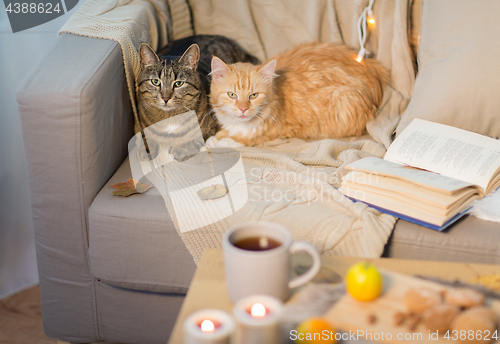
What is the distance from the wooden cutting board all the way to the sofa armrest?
32.9 inches

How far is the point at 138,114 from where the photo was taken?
60.0 inches

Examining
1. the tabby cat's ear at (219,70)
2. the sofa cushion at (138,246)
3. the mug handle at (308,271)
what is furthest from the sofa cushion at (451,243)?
the tabby cat's ear at (219,70)

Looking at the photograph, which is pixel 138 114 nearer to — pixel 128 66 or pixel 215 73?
pixel 128 66

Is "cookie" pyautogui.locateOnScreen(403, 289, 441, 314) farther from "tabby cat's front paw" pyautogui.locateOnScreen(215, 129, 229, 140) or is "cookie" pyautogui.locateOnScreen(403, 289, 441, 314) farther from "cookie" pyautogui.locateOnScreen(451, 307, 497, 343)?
"tabby cat's front paw" pyautogui.locateOnScreen(215, 129, 229, 140)

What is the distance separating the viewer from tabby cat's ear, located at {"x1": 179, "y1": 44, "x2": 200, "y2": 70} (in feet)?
4.91

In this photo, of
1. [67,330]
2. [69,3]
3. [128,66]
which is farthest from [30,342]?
[69,3]

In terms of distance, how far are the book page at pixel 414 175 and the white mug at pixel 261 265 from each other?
1.54 feet

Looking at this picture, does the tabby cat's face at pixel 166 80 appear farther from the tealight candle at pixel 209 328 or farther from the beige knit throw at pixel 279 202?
the tealight candle at pixel 209 328

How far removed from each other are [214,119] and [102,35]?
0.53m

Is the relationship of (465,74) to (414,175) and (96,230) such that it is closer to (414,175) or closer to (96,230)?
(414,175)

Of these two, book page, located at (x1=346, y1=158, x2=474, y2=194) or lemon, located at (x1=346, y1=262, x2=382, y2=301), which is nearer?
lemon, located at (x1=346, y1=262, x2=382, y2=301)

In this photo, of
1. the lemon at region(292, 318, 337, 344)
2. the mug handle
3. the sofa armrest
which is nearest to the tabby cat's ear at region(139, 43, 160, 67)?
the sofa armrest

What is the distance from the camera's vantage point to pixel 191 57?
4.99 feet

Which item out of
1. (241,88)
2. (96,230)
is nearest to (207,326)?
(96,230)
